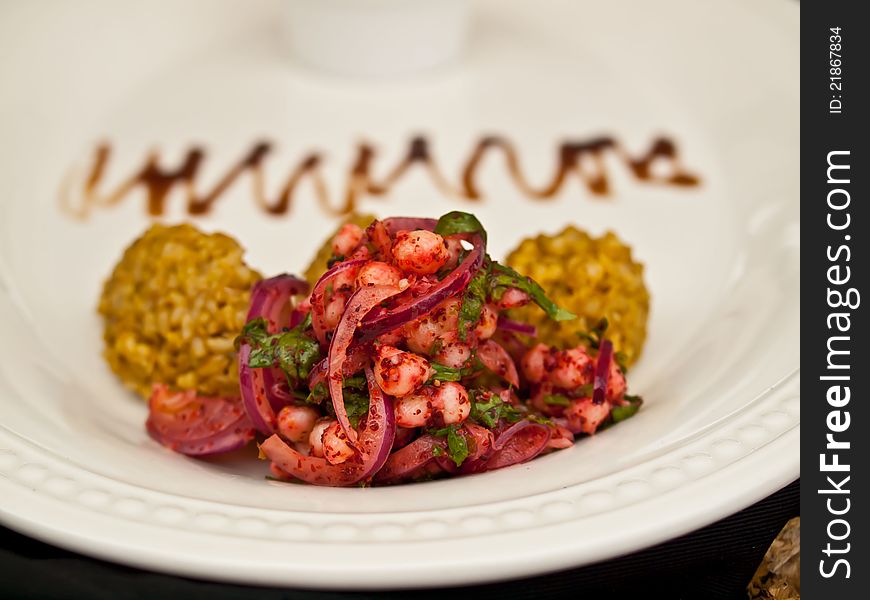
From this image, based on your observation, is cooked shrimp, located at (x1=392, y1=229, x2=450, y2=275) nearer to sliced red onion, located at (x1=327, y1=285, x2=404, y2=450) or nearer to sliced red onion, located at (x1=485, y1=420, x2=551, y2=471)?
sliced red onion, located at (x1=327, y1=285, x2=404, y2=450)

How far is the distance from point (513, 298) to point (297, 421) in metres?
0.56

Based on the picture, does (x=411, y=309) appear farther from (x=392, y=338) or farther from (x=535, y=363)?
(x=535, y=363)

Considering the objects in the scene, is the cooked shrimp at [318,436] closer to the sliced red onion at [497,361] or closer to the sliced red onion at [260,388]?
the sliced red onion at [260,388]

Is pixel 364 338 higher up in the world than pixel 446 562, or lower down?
higher up

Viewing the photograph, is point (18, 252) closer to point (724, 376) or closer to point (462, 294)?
point (462, 294)

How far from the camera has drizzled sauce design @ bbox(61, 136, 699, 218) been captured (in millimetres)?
4016

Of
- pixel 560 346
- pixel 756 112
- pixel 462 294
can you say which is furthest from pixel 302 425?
pixel 756 112

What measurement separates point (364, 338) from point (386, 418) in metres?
0.18

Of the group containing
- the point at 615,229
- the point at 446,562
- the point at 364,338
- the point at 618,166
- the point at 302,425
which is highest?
the point at 618,166

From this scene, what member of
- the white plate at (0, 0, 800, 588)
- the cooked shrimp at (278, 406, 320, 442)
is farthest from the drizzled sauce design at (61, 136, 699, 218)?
the cooked shrimp at (278, 406, 320, 442)

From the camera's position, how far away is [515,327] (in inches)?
99.3

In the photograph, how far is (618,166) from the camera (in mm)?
4180

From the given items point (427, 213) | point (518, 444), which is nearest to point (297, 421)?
point (518, 444)

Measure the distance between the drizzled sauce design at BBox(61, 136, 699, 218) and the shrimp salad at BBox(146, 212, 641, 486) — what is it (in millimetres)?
1556
